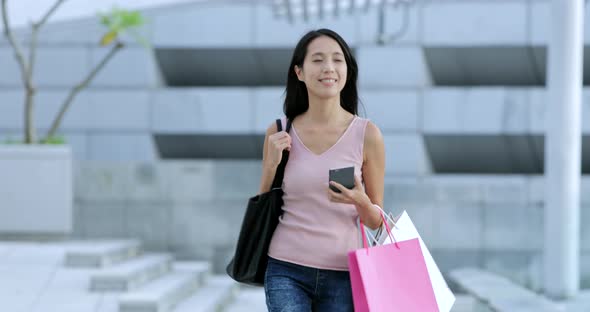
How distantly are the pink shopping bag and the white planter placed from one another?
27.2 ft

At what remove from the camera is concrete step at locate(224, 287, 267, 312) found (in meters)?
10.3

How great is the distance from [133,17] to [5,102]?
11.5ft

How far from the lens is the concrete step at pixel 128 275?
8586 millimetres

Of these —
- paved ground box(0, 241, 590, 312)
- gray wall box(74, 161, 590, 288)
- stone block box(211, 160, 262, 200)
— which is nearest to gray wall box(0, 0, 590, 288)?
gray wall box(74, 161, 590, 288)

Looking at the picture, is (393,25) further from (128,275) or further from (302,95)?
(302,95)

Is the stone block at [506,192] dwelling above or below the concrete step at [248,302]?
above

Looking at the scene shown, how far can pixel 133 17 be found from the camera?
12.4 meters

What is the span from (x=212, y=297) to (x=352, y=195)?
691 centimetres

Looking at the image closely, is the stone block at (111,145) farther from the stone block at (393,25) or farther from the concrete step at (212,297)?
the stone block at (393,25)

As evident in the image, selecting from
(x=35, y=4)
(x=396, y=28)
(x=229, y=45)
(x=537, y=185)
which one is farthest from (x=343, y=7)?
(x=35, y=4)

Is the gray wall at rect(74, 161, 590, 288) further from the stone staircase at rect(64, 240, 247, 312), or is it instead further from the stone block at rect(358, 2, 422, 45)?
the stone block at rect(358, 2, 422, 45)

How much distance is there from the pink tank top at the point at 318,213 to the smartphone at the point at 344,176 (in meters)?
0.12

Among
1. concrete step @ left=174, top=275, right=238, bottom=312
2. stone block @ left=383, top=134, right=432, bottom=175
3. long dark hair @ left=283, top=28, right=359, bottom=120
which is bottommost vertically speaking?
concrete step @ left=174, top=275, right=238, bottom=312

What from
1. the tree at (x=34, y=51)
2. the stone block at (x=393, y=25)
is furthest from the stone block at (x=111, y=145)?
the stone block at (x=393, y=25)
